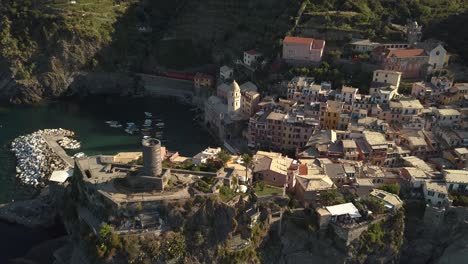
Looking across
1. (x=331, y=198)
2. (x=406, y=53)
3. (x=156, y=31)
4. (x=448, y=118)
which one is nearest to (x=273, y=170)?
(x=331, y=198)

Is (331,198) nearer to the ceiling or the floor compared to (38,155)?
nearer to the ceiling

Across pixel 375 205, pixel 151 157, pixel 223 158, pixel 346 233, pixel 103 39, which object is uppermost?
pixel 103 39

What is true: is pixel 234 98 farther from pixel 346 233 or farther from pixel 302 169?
pixel 346 233

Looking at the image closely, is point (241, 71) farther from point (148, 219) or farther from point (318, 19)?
point (148, 219)

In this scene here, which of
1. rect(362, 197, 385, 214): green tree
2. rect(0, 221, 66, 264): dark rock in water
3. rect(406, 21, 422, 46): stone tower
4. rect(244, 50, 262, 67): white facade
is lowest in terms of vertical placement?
rect(0, 221, 66, 264): dark rock in water

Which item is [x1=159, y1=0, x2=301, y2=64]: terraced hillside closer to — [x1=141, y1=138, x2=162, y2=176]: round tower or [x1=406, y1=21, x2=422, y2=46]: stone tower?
[x1=406, y1=21, x2=422, y2=46]: stone tower

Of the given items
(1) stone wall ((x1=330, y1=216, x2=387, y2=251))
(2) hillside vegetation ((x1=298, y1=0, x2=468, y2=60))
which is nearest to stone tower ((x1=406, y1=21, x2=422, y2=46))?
(2) hillside vegetation ((x1=298, y1=0, x2=468, y2=60))

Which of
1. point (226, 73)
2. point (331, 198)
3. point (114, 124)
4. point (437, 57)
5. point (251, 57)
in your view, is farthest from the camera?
point (226, 73)

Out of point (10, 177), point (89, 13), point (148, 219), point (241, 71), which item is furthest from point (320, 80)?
point (89, 13)
